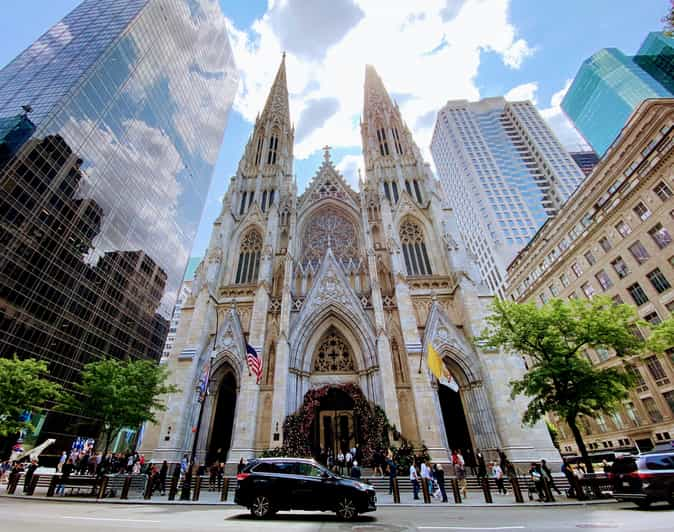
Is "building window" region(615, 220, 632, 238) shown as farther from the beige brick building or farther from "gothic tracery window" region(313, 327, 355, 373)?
"gothic tracery window" region(313, 327, 355, 373)

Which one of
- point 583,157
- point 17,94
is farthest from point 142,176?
point 583,157

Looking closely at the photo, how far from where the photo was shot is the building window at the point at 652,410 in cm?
2478

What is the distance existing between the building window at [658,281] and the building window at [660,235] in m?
2.12

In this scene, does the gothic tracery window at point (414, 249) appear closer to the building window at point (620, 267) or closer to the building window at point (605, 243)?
the building window at point (620, 267)

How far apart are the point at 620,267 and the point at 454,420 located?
22567 mm

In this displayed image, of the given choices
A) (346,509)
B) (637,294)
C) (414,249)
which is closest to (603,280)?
(637,294)

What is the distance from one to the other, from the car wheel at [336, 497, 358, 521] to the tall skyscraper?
6847 centimetres

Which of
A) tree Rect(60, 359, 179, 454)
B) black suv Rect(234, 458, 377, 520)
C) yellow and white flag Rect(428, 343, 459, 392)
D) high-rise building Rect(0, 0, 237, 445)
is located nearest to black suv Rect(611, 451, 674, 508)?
yellow and white flag Rect(428, 343, 459, 392)

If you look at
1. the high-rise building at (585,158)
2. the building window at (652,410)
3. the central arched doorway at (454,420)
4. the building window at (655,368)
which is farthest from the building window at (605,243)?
the high-rise building at (585,158)

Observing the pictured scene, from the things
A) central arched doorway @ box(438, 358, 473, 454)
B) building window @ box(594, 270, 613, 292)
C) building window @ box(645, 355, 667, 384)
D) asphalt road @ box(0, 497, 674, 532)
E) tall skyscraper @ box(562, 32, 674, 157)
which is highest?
tall skyscraper @ box(562, 32, 674, 157)

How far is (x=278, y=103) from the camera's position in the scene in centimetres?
4053

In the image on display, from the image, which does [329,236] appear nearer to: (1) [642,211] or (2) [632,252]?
(2) [632,252]

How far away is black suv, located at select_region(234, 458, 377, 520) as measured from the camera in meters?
7.76

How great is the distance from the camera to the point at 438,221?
2603 cm
